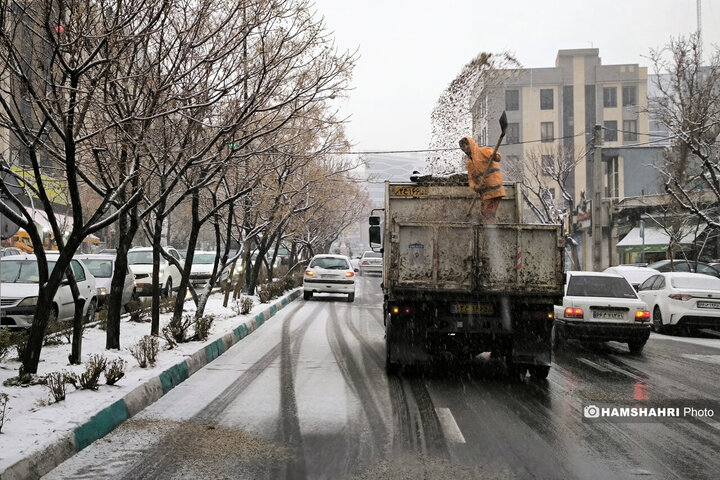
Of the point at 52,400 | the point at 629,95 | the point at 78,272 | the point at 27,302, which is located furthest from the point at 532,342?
the point at 629,95

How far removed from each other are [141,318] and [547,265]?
8.41m

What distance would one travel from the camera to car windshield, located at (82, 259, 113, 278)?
16062 mm

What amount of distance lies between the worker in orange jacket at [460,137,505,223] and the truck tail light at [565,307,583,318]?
3.21 m

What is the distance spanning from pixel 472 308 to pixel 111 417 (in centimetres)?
440

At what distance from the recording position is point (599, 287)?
1201 centimetres

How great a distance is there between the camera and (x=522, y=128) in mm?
61344

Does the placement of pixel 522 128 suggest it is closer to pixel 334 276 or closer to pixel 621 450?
pixel 334 276

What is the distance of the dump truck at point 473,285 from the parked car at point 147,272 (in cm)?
1289

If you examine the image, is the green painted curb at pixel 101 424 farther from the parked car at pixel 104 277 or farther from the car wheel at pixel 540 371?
the parked car at pixel 104 277

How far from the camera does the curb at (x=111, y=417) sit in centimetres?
441

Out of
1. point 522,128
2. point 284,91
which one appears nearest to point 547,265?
point 284,91

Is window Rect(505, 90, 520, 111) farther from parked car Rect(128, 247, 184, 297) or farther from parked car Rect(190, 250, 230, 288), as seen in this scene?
parked car Rect(128, 247, 184, 297)

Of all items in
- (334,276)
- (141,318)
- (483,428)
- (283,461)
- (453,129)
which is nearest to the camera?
(283,461)

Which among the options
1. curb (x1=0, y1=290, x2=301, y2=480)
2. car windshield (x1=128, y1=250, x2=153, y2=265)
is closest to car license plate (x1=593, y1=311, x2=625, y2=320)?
curb (x1=0, y1=290, x2=301, y2=480)
